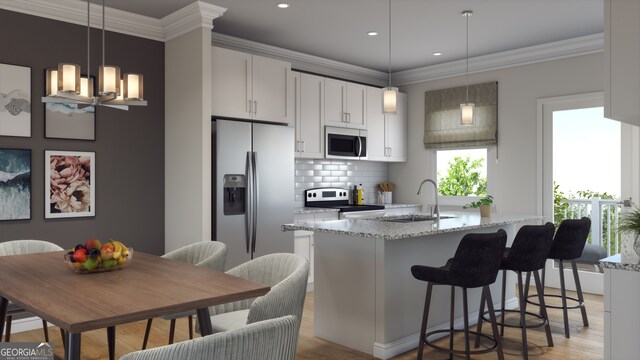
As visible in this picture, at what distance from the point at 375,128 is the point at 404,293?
3.28 meters

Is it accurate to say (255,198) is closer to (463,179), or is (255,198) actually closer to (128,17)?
(128,17)

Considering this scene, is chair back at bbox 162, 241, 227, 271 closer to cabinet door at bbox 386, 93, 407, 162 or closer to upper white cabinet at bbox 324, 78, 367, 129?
upper white cabinet at bbox 324, 78, 367, 129

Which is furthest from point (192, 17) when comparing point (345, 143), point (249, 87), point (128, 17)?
point (345, 143)

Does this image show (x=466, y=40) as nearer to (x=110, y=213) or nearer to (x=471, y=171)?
(x=471, y=171)

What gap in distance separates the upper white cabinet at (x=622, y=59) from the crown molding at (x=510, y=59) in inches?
134

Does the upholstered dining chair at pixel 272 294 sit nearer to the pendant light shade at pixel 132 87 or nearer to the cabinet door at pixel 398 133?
the pendant light shade at pixel 132 87

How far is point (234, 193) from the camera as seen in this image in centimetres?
464

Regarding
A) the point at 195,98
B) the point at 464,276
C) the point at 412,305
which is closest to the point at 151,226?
the point at 195,98

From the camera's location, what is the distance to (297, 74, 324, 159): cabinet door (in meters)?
5.73

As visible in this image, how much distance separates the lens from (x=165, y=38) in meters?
4.82

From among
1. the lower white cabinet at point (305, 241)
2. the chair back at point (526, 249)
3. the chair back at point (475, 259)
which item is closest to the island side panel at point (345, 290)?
the chair back at point (475, 259)

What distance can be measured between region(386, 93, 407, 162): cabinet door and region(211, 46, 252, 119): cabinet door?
2.48m

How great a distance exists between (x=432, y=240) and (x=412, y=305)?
1.74 ft

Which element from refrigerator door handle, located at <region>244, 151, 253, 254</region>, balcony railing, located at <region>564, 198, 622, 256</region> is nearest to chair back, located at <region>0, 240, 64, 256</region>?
refrigerator door handle, located at <region>244, 151, 253, 254</region>
